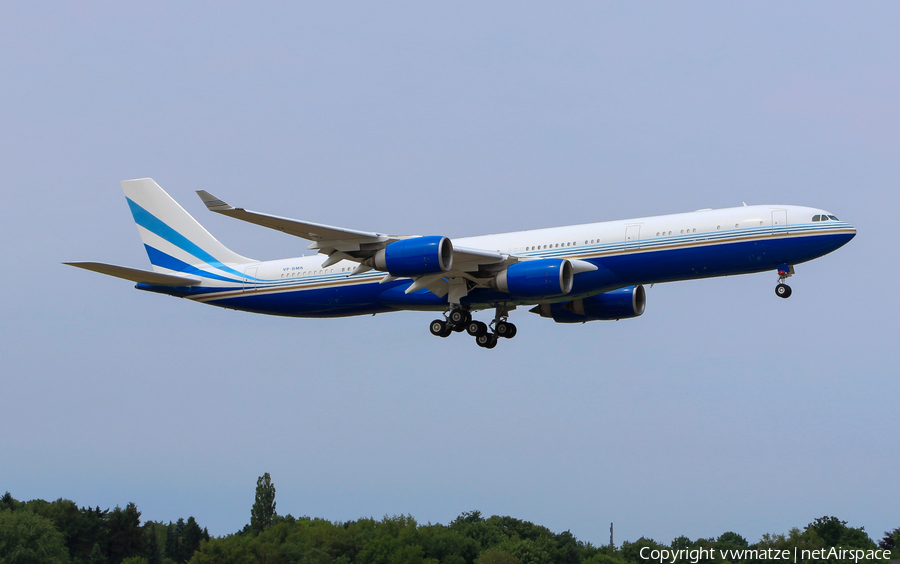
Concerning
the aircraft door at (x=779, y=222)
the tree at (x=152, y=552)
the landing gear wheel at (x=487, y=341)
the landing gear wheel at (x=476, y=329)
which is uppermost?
the aircraft door at (x=779, y=222)

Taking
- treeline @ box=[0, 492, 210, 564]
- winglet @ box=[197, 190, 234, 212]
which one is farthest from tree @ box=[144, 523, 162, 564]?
winglet @ box=[197, 190, 234, 212]

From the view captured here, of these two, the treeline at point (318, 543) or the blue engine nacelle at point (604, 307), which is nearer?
the blue engine nacelle at point (604, 307)

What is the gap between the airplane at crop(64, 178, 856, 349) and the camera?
39.6 m

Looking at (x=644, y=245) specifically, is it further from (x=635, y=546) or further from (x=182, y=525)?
(x=182, y=525)

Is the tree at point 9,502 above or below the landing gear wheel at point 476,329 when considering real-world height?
below

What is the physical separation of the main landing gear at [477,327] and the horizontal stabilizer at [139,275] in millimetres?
12699

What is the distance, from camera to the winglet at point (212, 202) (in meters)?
37.1

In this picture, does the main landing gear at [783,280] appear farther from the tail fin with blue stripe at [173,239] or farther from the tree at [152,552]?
the tree at [152,552]

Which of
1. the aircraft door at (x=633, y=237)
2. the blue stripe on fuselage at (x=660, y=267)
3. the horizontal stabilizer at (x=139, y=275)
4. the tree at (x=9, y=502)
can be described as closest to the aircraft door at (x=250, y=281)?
the horizontal stabilizer at (x=139, y=275)

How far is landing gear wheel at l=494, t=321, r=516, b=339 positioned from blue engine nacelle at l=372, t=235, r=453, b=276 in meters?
6.36

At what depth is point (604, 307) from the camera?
153ft

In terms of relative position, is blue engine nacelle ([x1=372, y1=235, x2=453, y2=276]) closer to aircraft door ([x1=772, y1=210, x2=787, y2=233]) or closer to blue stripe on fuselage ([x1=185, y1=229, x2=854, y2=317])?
blue stripe on fuselage ([x1=185, y1=229, x2=854, y2=317])

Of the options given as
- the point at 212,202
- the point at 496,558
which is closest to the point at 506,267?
the point at 212,202

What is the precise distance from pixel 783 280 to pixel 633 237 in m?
6.00
